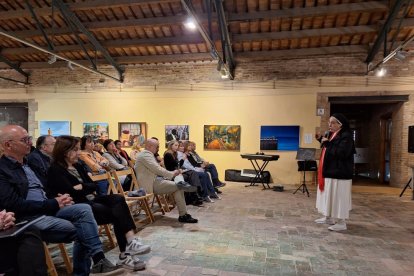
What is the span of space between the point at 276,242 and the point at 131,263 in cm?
185

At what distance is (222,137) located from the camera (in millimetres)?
9344

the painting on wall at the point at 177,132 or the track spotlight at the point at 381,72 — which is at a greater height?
the track spotlight at the point at 381,72

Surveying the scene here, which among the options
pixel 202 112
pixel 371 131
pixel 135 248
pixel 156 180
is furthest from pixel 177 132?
pixel 371 131

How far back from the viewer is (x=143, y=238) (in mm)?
3682

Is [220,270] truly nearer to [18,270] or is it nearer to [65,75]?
[18,270]

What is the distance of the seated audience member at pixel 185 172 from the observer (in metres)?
5.36

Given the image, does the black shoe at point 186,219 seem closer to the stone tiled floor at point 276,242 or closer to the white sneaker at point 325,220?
the stone tiled floor at point 276,242

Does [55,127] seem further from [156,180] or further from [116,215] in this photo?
[116,215]

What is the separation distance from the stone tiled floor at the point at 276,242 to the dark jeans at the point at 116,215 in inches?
15.9

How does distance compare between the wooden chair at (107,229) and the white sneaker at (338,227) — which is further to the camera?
the white sneaker at (338,227)

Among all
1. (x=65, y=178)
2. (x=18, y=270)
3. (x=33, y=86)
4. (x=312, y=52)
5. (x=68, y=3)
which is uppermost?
(x=68, y=3)

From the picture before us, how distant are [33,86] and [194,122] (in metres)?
6.30

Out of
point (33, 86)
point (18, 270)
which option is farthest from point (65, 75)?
point (18, 270)

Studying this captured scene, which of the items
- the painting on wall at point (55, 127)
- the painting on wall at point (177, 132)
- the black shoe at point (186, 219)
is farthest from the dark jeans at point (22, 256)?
the painting on wall at point (55, 127)
